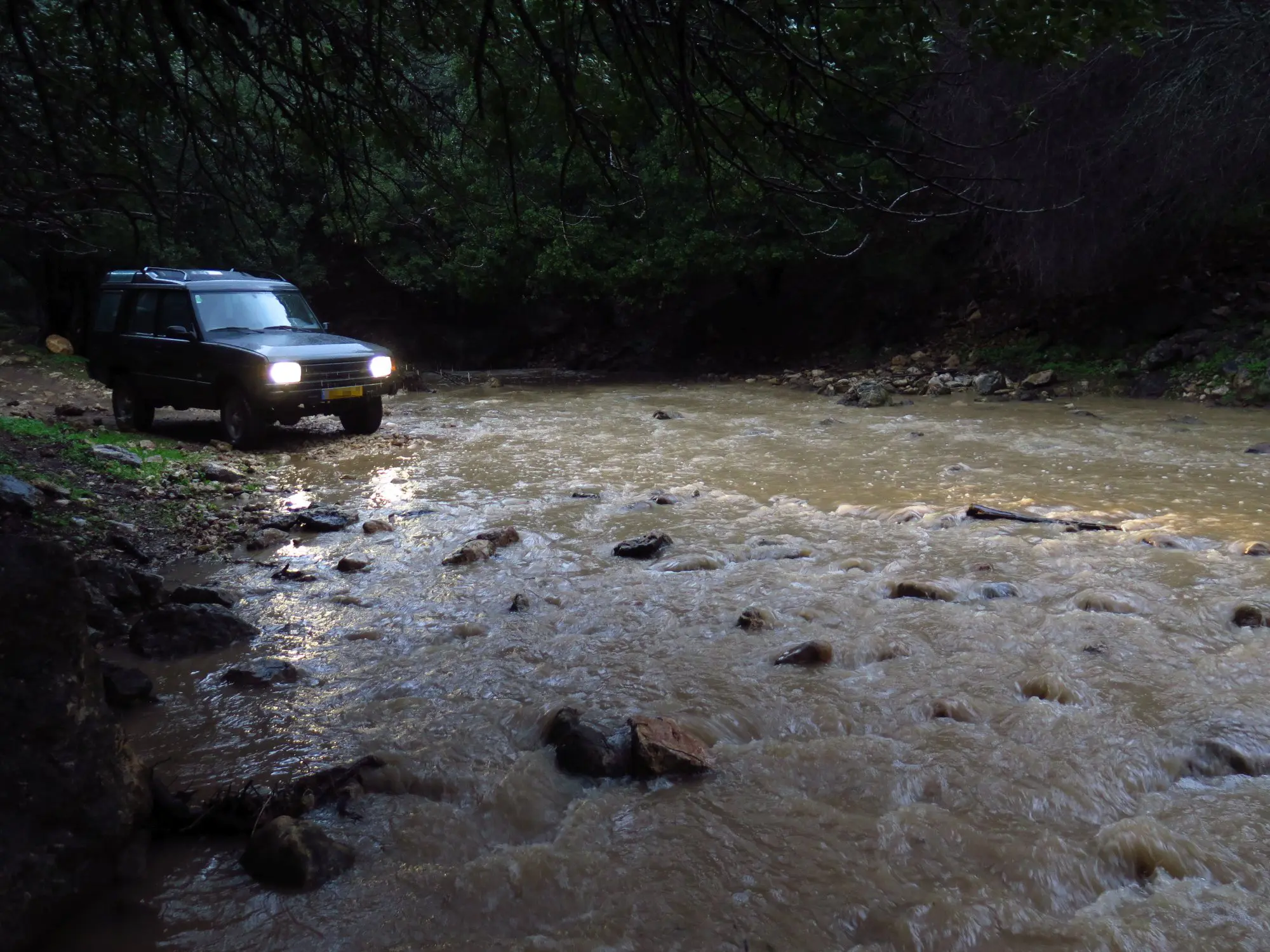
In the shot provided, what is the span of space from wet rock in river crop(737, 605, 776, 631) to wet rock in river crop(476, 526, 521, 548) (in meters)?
2.23

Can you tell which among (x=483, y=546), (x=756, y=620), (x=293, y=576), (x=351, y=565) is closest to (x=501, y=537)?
(x=483, y=546)

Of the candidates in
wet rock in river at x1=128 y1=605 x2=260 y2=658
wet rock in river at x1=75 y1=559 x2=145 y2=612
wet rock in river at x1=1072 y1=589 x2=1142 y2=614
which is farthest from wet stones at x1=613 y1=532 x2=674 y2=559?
wet rock in river at x1=75 y1=559 x2=145 y2=612

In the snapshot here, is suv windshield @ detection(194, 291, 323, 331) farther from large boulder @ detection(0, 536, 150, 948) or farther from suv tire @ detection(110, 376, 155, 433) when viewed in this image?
large boulder @ detection(0, 536, 150, 948)

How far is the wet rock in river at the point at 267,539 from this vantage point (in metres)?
6.55

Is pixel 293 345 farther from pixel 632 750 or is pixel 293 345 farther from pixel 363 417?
pixel 632 750

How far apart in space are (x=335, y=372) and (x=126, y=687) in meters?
6.89

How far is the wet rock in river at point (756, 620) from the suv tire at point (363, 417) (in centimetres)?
718

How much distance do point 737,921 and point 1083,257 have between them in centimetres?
1366

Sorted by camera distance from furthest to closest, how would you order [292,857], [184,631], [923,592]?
[923,592] < [184,631] < [292,857]

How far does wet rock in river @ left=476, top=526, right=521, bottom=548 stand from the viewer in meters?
6.59

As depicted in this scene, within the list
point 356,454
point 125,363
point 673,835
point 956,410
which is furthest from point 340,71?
point 956,410

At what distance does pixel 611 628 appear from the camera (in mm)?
4910

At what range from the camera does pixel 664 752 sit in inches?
134

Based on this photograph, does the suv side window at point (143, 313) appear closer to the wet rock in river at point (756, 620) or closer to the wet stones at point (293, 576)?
the wet stones at point (293, 576)
